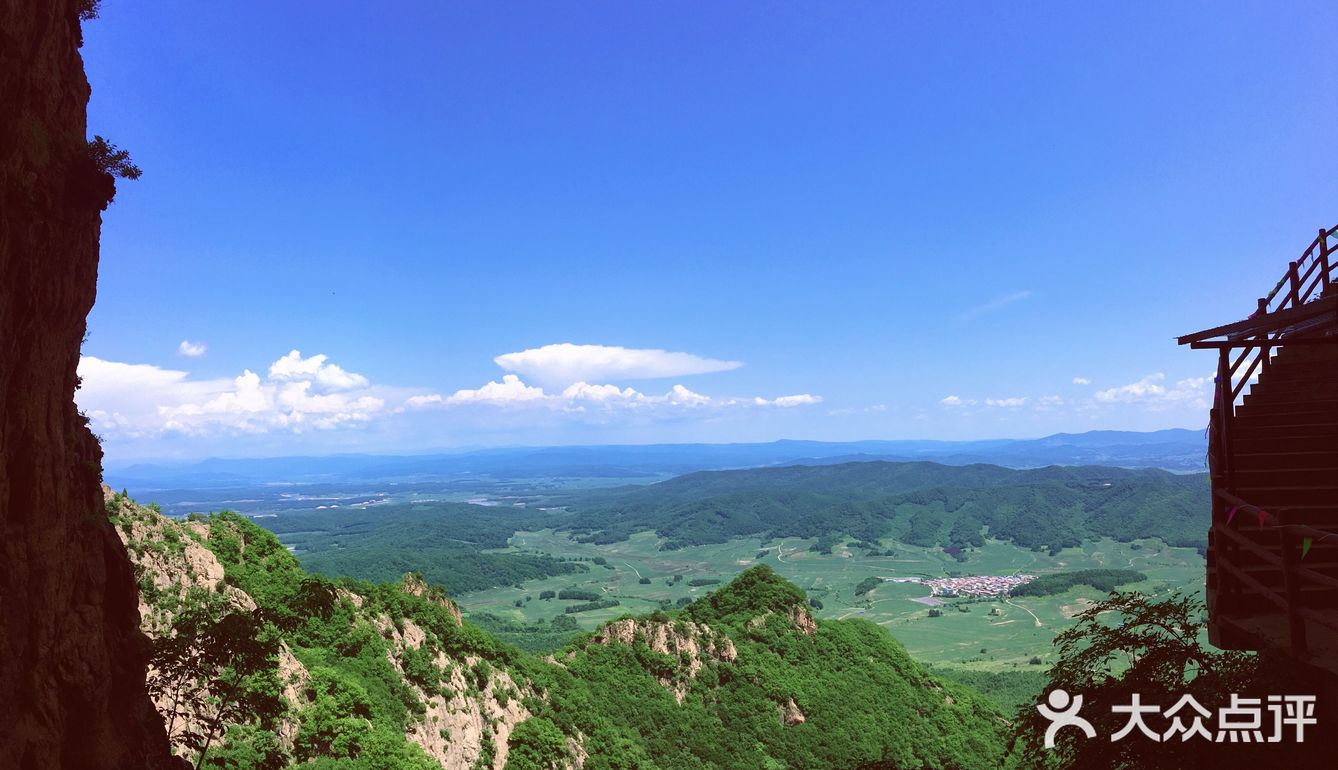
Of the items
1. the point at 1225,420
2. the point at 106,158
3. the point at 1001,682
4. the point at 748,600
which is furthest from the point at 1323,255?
the point at 1001,682

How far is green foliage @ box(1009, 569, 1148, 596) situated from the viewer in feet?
482

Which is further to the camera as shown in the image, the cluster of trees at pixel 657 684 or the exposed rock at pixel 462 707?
the exposed rock at pixel 462 707

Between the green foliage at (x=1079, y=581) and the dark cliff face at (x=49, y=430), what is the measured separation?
17420 centimetres

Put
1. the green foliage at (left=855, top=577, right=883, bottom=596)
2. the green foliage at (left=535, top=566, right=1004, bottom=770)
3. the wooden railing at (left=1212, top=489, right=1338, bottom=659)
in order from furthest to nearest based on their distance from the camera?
the green foliage at (left=855, top=577, right=883, bottom=596), the green foliage at (left=535, top=566, right=1004, bottom=770), the wooden railing at (left=1212, top=489, right=1338, bottom=659)

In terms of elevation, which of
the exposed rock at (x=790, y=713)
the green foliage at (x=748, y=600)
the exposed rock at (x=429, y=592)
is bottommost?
the exposed rock at (x=790, y=713)

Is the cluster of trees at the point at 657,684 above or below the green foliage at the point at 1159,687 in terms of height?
below

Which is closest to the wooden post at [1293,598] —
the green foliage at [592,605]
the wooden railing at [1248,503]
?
the wooden railing at [1248,503]

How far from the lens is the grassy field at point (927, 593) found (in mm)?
113750

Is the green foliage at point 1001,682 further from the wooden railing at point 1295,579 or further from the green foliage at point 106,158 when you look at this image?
the green foliage at point 106,158

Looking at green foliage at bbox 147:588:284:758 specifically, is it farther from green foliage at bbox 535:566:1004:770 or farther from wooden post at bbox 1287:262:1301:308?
wooden post at bbox 1287:262:1301:308

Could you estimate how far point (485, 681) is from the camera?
2838 cm

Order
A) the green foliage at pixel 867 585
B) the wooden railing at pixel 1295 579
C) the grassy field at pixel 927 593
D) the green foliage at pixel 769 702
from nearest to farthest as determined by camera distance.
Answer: the wooden railing at pixel 1295 579, the green foliage at pixel 769 702, the grassy field at pixel 927 593, the green foliage at pixel 867 585

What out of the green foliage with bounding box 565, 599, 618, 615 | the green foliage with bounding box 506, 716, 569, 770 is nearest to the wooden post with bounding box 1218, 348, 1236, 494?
the green foliage with bounding box 506, 716, 569, 770

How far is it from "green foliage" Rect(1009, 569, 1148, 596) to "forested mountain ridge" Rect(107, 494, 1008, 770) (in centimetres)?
11900
